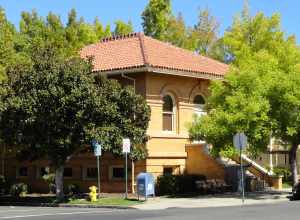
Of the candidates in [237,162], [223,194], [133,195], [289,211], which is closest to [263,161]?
[237,162]

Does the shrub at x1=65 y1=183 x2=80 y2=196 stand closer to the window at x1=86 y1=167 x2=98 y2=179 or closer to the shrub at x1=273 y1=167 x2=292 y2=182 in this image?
the window at x1=86 y1=167 x2=98 y2=179

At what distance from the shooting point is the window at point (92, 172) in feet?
114

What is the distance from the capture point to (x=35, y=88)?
28703 mm

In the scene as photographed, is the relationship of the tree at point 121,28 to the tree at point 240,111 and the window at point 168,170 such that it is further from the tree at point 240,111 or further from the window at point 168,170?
the tree at point 240,111

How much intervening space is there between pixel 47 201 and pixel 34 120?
4512 millimetres

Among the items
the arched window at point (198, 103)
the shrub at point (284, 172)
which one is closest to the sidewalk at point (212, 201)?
the arched window at point (198, 103)

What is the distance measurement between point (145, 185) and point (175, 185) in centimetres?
347

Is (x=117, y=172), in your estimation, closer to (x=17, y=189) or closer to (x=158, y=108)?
(x=158, y=108)

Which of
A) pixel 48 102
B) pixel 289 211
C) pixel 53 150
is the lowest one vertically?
pixel 289 211

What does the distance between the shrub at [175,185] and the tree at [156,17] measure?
22652mm

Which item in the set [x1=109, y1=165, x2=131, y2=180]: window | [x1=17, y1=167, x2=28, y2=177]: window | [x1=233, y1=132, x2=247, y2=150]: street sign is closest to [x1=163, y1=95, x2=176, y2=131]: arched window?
[x1=109, y1=165, x2=131, y2=180]: window

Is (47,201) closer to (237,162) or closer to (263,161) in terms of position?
(237,162)

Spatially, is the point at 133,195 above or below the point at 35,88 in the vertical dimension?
below

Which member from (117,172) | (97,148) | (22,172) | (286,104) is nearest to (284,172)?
(286,104)
